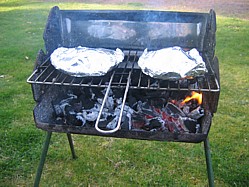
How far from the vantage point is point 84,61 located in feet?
6.62

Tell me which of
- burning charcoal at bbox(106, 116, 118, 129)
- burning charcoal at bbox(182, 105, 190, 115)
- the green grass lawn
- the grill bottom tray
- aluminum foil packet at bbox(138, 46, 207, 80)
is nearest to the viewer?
the grill bottom tray

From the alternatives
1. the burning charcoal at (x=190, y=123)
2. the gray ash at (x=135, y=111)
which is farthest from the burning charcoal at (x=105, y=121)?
the burning charcoal at (x=190, y=123)

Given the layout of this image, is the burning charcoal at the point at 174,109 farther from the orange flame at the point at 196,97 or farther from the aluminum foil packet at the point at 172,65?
the aluminum foil packet at the point at 172,65

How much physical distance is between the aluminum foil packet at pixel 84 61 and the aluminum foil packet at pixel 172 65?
0.23 metres

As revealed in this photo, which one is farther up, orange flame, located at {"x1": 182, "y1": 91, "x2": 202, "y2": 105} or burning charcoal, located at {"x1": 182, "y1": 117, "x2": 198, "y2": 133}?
orange flame, located at {"x1": 182, "y1": 91, "x2": 202, "y2": 105}

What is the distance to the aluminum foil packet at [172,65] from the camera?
1.83 metres

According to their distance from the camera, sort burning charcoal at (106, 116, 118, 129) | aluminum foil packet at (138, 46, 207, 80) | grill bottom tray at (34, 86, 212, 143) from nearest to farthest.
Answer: grill bottom tray at (34, 86, 212, 143) < aluminum foil packet at (138, 46, 207, 80) < burning charcoal at (106, 116, 118, 129)

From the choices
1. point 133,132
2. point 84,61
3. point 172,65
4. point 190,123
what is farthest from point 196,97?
point 84,61

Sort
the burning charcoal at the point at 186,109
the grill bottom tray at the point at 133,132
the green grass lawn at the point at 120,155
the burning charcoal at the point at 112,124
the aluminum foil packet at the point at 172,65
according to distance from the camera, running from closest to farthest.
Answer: the grill bottom tray at the point at 133,132 < the aluminum foil packet at the point at 172,65 < the burning charcoal at the point at 112,124 < the burning charcoal at the point at 186,109 < the green grass lawn at the point at 120,155

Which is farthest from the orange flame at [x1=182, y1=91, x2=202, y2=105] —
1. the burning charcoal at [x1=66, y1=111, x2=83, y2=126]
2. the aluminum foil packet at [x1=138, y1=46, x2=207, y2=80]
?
the burning charcoal at [x1=66, y1=111, x2=83, y2=126]

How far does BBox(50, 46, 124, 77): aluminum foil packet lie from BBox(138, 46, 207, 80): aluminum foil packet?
23 centimetres

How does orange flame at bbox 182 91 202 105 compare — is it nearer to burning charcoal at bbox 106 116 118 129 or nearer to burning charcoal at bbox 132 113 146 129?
burning charcoal at bbox 132 113 146 129

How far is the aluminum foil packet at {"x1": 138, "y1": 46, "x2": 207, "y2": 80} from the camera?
5.99 ft

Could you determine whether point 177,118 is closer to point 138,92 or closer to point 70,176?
point 138,92
